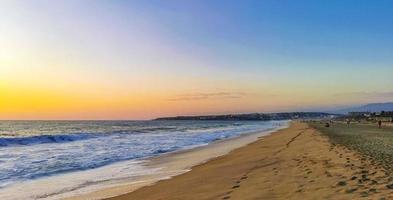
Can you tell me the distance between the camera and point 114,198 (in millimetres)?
10719

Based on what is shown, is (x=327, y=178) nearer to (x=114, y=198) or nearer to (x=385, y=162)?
(x=385, y=162)

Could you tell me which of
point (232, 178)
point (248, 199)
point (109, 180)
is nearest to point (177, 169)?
point (109, 180)

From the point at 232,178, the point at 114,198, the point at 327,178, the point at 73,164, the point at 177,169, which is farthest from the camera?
the point at 73,164

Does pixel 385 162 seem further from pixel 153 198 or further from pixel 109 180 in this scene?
pixel 109 180

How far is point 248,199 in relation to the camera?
333 inches

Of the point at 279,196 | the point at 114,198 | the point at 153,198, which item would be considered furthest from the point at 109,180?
the point at 279,196

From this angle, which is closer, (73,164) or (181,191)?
(181,191)

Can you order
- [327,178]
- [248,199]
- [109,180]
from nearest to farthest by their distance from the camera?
[248,199], [327,178], [109,180]

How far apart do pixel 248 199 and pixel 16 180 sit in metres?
9.47

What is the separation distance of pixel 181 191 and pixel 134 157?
12.4 metres

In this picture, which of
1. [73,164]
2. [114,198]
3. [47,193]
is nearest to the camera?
[114,198]

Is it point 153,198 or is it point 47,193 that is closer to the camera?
point 153,198

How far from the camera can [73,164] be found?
1917 centimetres

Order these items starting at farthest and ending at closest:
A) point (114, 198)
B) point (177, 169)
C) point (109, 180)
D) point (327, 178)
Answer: point (177, 169), point (109, 180), point (114, 198), point (327, 178)
